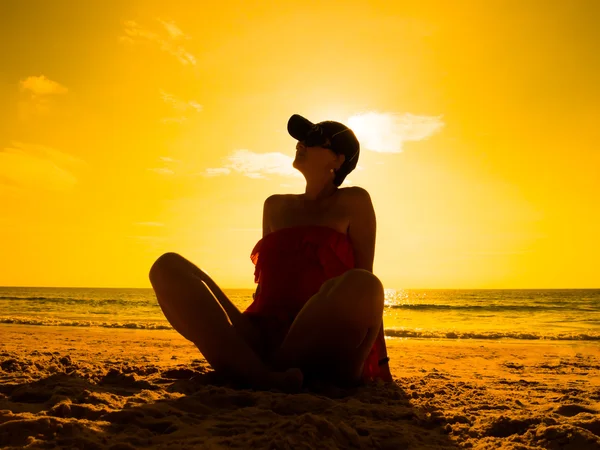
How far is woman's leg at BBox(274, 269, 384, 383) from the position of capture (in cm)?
249

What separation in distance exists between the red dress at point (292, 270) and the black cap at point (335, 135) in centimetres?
61

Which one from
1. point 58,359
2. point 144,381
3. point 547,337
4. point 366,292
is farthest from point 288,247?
point 547,337

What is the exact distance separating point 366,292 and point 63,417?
1.49 m

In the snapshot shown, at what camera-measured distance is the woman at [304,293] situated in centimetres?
256

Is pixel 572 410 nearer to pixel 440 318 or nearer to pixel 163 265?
pixel 163 265

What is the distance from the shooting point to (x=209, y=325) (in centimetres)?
262

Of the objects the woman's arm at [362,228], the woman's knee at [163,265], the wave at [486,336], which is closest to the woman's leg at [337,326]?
the woman's arm at [362,228]

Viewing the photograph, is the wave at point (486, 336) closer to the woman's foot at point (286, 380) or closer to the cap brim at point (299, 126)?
the cap brim at point (299, 126)

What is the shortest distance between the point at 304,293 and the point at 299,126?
1103mm

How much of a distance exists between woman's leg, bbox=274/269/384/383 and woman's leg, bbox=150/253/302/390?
0.16m

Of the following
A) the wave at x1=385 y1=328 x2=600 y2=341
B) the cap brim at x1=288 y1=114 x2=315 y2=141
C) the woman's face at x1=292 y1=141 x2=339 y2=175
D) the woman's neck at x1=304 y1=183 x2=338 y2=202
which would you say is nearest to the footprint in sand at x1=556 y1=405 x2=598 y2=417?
the woman's neck at x1=304 y1=183 x2=338 y2=202

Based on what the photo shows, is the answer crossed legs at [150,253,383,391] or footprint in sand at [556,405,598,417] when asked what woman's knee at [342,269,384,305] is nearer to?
crossed legs at [150,253,383,391]

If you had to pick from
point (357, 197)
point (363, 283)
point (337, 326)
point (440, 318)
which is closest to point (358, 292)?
point (363, 283)

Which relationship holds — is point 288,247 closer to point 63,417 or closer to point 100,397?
point 100,397
